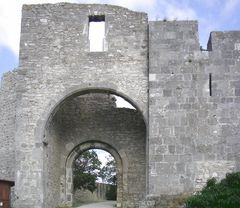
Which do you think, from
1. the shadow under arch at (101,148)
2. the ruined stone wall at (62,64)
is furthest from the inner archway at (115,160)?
the ruined stone wall at (62,64)

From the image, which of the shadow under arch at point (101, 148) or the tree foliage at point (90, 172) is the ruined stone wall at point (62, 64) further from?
the tree foliage at point (90, 172)

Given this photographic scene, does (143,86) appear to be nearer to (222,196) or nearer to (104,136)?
(104,136)

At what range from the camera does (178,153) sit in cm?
1359

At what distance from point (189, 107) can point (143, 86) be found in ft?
4.85

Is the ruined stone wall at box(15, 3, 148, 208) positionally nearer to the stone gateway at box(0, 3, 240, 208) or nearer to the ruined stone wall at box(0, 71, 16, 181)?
the stone gateway at box(0, 3, 240, 208)

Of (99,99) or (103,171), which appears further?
(103,171)

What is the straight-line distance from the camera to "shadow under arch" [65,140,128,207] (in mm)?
17812

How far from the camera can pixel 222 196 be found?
9719 millimetres

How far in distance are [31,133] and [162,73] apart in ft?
13.8

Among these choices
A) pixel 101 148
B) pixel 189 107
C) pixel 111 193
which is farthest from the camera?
pixel 111 193

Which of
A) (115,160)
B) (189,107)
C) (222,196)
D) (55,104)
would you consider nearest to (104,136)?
(115,160)

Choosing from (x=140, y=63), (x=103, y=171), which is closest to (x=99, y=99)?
(x=140, y=63)

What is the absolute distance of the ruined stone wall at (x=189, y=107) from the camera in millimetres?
13445

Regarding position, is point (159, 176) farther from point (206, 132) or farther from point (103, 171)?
point (103, 171)
